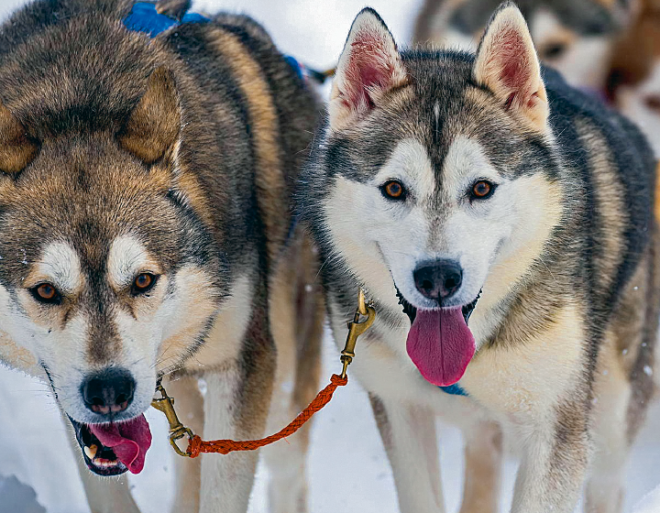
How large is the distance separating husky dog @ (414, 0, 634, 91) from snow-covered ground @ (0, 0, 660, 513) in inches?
85.7

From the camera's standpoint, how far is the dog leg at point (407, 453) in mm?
3580

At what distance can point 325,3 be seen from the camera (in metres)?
9.98

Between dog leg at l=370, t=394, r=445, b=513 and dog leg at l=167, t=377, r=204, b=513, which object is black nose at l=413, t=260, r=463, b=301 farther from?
dog leg at l=167, t=377, r=204, b=513

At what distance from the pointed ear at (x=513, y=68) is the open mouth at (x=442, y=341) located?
0.65 metres

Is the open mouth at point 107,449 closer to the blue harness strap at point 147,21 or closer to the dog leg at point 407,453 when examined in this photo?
the dog leg at point 407,453

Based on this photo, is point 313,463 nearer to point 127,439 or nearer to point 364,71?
point 127,439

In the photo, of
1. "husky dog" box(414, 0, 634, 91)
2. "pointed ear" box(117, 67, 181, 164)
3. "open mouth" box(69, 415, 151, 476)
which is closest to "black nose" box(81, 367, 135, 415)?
"open mouth" box(69, 415, 151, 476)

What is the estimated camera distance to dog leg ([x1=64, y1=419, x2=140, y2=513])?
3.76 m

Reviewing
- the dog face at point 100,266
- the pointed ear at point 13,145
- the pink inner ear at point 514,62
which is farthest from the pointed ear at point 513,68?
the pointed ear at point 13,145

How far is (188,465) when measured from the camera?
14.2 ft

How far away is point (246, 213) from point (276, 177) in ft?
1.19

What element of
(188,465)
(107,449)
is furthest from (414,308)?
(188,465)

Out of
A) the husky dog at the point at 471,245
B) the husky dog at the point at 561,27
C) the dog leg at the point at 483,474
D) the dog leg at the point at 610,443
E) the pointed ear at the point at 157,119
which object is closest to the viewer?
the husky dog at the point at 471,245

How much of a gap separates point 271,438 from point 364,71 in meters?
1.31
